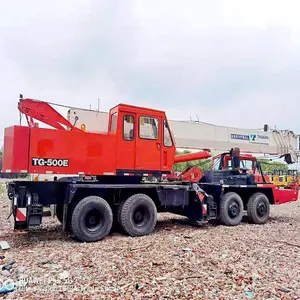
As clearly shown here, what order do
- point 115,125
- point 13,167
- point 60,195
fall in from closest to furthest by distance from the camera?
point 13,167, point 60,195, point 115,125

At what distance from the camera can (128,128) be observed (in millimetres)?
8281

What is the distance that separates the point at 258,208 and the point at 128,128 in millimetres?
5755

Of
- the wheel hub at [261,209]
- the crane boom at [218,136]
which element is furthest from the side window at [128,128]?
the wheel hub at [261,209]

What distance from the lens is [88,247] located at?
689 cm

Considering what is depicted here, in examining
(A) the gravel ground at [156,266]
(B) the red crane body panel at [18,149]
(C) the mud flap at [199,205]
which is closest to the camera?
(A) the gravel ground at [156,266]

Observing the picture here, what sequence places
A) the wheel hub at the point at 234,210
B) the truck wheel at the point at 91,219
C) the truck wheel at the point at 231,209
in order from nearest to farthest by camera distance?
the truck wheel at the point at 91,219
the truck wheel at the point at 231,209
the wheel hub at the point at 234,210

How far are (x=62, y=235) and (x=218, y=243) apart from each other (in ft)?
12.8

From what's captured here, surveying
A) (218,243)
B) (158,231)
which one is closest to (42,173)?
(158,231)

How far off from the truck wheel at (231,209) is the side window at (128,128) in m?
4.01

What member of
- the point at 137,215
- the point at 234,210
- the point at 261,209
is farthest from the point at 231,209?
the point at 137,215

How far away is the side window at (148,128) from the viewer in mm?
8461

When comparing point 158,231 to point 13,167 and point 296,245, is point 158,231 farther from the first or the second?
point 13,167

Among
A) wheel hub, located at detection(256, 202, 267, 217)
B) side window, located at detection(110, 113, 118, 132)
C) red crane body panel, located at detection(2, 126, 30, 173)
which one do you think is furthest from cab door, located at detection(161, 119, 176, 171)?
wheel hub, located at detection(256, 202, 267, 217)

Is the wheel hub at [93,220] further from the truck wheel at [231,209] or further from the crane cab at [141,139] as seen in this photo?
the truck wheel at [231,209]
